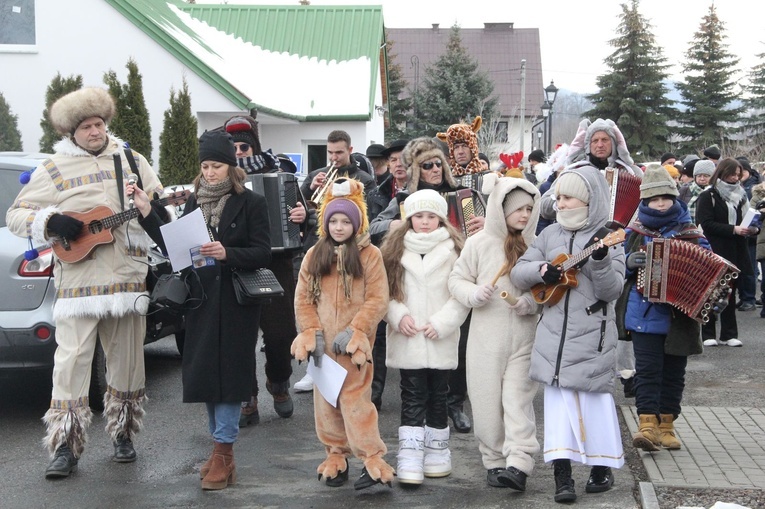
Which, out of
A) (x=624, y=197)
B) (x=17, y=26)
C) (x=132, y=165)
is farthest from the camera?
(x=17, y=26)

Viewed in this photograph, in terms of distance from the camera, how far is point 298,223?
761cm

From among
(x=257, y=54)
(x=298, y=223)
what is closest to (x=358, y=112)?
(x=257, y=54)

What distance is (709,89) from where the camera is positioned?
46469mm

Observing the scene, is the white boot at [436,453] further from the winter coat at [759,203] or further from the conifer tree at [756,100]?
the conifer tree at [756,100]

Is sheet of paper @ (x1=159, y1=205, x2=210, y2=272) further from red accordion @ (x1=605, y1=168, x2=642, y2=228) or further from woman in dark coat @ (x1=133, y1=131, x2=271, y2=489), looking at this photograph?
red accordion @ (x1=605, y1=168, x2=642, y2=228)

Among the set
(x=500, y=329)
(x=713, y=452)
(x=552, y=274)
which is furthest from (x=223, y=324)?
(x=713, y=452)

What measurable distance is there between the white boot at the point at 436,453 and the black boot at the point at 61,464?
Result: 2219 millimetres

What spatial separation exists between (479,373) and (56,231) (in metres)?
2.74

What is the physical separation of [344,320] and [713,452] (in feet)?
8.91

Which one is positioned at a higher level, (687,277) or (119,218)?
(119,218)

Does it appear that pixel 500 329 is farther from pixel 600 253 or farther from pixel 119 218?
pixel 119 218

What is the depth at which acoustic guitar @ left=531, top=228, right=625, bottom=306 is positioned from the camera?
5.31 meters

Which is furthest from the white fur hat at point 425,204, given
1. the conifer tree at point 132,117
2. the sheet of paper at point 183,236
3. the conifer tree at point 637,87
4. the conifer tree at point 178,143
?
the conifer tree at point 637,87

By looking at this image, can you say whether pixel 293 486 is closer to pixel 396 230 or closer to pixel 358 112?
pixel 396 230
